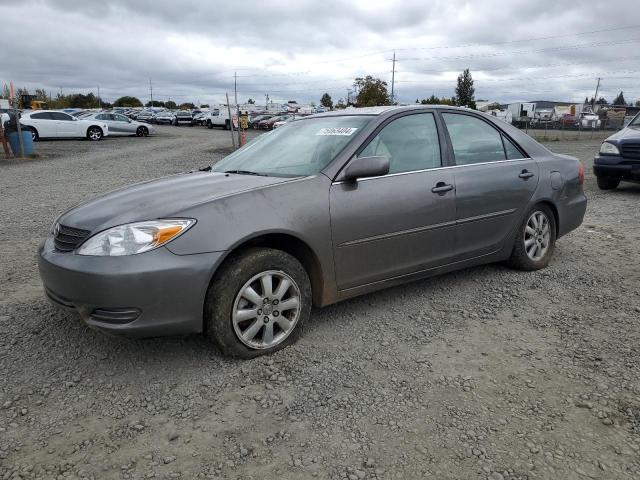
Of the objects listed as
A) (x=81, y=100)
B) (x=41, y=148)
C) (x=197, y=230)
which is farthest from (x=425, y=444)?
(x=81, y=100)

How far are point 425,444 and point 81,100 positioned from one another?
110971mm

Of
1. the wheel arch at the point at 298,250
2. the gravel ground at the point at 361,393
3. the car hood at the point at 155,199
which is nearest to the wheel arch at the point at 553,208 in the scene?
the gravel ground at the point at 361,393

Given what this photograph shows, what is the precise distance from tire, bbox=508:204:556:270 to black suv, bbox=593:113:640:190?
567 centimetres

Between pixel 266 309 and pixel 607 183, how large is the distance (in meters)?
9.44

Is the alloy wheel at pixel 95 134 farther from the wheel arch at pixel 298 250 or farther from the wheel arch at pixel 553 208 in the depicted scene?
the wheel arch at pixel 298 250

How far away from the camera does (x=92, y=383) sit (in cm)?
304

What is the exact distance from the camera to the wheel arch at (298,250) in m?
3.28

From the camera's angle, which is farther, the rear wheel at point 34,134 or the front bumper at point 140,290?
the rear wheel at point 34,134

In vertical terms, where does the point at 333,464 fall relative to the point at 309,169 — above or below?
below

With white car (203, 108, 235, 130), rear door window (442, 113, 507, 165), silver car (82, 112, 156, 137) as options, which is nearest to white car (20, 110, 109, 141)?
silver car (82, 112, 156, 137)

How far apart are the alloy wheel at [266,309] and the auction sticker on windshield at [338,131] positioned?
4.08 ft

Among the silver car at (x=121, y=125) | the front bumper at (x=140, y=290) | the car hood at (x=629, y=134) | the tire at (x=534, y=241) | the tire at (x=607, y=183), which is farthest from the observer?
the silver car at (x=121, y=125)

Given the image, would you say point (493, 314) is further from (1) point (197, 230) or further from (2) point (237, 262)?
(1) point (197, 230)

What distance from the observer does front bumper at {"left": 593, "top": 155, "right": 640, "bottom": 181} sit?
952 cm
